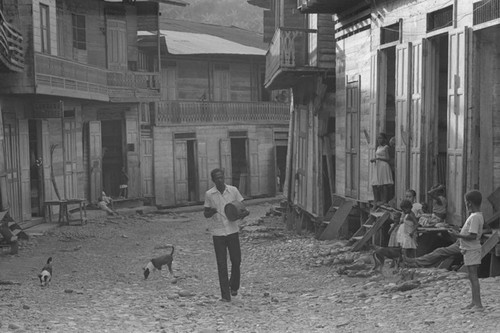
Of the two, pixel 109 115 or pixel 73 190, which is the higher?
pixel 109 115

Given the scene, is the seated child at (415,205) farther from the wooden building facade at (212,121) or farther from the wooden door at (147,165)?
the wooden building facade at (212,121)

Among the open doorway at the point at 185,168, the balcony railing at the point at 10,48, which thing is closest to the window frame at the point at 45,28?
the balcony railing at the point at 10,48

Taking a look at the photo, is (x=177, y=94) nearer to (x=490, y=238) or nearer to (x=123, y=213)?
(x=123, y=213)

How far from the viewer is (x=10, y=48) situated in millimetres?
16188

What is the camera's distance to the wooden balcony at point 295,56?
17.4 m

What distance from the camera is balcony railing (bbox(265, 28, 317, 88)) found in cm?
1733

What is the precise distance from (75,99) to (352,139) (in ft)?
32.2

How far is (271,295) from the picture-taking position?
10.9 meters

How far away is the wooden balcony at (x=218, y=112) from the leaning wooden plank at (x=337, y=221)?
543 inches

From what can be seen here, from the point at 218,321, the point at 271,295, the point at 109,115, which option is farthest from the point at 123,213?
the point at 218,321

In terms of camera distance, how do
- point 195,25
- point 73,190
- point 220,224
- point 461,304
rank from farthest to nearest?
point 195,25, point 73,190, point 220,224, point 461,304

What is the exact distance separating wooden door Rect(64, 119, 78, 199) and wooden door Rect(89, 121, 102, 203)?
1.39 metres

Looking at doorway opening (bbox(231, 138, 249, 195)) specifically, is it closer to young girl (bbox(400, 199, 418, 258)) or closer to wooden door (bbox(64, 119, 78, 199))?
wooden door (bbox(64, 119, 78, 199))

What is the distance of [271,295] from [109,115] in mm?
17047
